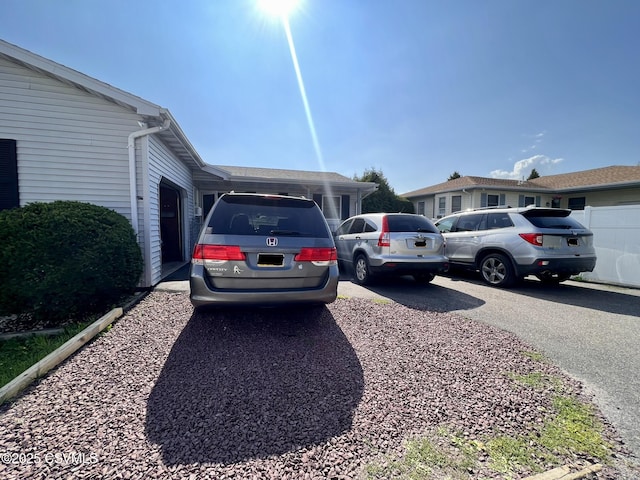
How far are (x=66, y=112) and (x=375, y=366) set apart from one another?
6892 mm

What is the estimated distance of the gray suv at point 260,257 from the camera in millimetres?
3021

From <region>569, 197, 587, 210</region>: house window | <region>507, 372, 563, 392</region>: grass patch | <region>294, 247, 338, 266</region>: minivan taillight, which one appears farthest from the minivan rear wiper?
<region>569, 197, 587, 210</region>: house window

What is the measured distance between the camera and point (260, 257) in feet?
10.1

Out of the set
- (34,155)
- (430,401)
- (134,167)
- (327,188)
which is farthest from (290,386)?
(327,188)

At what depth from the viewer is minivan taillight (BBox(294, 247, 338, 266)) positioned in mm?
3214

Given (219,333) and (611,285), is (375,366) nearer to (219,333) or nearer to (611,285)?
(219,333)

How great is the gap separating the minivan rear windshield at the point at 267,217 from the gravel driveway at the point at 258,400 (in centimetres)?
129

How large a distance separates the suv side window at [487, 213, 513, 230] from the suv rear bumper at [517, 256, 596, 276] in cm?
100

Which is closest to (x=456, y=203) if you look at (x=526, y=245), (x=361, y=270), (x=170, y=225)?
(x=526, y=245)

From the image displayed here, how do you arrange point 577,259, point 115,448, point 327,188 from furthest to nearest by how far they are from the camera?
point 327,188
point 577,259
point 115,448

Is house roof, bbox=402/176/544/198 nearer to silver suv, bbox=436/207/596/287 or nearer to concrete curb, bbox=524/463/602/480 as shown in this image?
silver suv, bbox=436/207/596/287

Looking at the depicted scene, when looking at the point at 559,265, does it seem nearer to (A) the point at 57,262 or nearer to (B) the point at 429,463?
(B) the point at 429,463

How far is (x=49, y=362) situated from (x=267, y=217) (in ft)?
8.36

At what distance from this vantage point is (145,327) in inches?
143
